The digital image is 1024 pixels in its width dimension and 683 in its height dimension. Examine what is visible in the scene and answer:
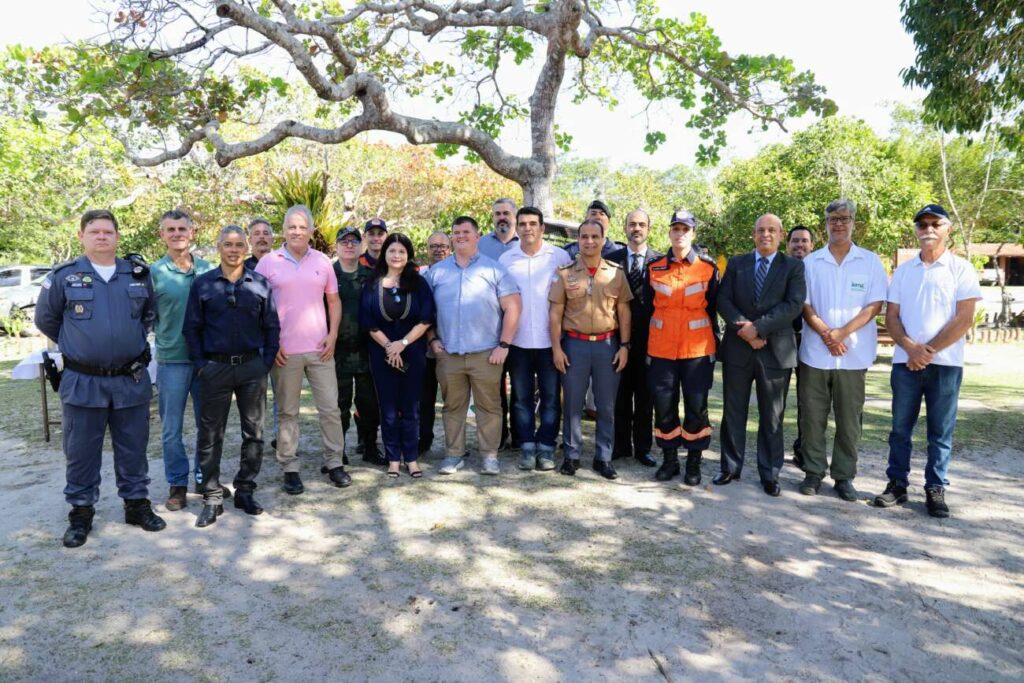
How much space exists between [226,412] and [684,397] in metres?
3.21

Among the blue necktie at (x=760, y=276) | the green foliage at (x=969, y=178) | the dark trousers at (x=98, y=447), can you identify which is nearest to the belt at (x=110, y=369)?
the dark trousers at (x=98, y=447)

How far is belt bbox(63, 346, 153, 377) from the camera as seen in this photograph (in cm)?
395

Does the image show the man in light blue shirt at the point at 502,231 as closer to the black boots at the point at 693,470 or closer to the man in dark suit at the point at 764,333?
the man in dark suit at the point at 764,333

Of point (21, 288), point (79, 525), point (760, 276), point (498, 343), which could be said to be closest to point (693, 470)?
point (760, 276)

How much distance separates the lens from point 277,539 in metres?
4.05

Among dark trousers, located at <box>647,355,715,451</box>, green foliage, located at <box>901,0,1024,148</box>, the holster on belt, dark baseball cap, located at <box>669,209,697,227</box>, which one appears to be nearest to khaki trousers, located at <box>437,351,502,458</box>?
dark trousers, located at <box>647,355,715,451</box>

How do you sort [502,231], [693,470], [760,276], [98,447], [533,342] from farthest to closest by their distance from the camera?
[502,231]
[533,342]
[693,470]
[760,276]
[98,447]

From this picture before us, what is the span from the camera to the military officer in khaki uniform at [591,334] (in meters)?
5.04

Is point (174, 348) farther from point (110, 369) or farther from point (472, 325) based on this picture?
point (472, 325)

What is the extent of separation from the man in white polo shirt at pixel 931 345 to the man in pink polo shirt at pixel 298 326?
3.94 meters

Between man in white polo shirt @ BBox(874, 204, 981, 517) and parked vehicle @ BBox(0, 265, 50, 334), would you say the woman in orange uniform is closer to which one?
man in white polo shirt @ BBox(874, 204, 981, 517)

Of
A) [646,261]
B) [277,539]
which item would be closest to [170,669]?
[277,539]

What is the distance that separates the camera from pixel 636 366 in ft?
17.9

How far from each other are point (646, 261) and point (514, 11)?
4.66 meters
